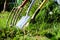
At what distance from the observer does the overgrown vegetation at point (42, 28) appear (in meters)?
6.14

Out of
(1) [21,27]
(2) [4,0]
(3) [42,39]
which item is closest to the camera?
(3) [42,39]

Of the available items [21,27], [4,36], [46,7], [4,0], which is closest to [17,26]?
[21,27]

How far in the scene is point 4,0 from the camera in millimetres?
11344

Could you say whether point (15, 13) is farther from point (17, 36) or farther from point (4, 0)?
point (4, 0)

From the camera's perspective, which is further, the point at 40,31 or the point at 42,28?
the point at 42,28

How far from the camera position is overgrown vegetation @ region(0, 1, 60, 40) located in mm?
6137

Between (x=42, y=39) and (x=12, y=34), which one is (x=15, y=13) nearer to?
(x=12, y=34)

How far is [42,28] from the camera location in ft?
22.0

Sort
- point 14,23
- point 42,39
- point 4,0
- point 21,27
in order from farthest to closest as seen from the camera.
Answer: point 4,0
point 14,23
point 21,27
point 42,39

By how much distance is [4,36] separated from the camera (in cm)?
615

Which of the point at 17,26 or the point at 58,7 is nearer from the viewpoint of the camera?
the point at 17,26

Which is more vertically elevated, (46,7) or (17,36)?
(46,7)

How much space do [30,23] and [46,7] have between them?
2.77 feet

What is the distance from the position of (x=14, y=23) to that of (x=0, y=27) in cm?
49
